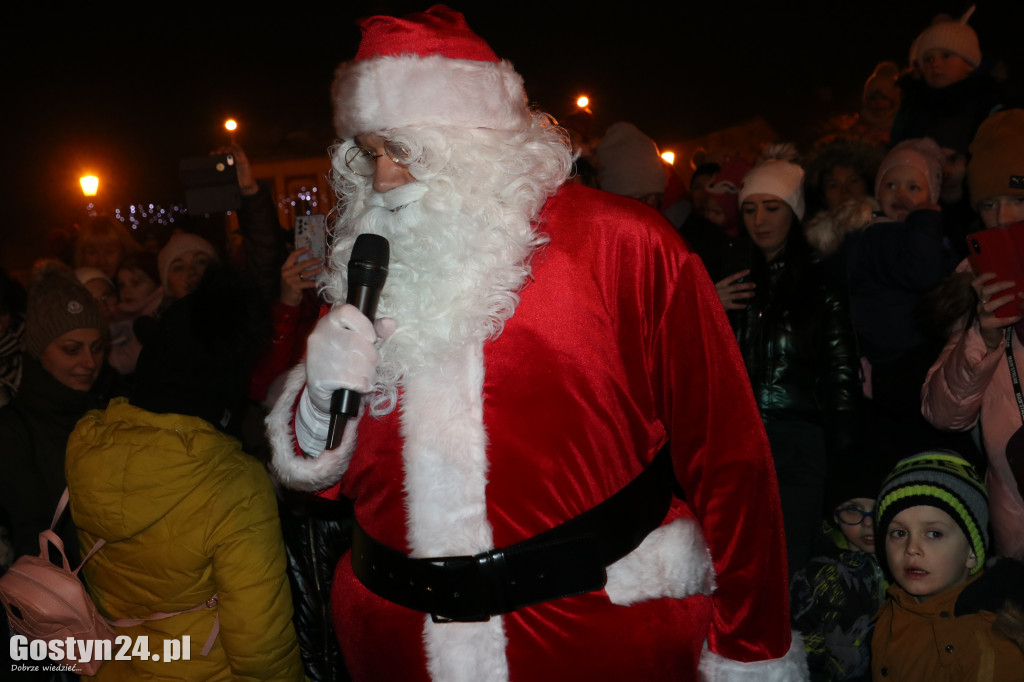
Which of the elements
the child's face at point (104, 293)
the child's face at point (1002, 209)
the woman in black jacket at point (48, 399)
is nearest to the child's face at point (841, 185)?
the child's face at point (1002, 209)

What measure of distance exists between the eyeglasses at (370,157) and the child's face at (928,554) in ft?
7.44

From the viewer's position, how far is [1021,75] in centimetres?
698

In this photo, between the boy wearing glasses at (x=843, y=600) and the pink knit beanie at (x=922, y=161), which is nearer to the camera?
the boy wearing glasses at (x=843, y=600)

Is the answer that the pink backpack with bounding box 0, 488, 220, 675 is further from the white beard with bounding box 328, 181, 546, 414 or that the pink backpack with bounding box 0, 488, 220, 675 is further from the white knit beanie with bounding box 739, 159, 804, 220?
the white knit beanie with bounding box 739, 159, 804, 220

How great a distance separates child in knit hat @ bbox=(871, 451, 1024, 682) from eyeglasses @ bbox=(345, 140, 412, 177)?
2.26m

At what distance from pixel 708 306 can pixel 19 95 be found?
78.2 ft

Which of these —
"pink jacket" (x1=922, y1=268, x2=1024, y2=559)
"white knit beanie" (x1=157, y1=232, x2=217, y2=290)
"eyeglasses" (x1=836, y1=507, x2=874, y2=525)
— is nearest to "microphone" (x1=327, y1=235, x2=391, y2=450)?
"pink jacket" (x1=922, y1=268, x2=1024, y2=559)

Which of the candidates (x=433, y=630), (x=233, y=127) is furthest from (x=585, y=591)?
(x=233, y=127)

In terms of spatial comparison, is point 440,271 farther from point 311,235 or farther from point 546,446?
point 311,235

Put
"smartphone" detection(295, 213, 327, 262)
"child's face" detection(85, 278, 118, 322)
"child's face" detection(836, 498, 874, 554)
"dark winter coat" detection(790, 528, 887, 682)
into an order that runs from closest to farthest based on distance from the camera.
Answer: "dark winter coat" detection(790, 528, 887, 682)
"child's face" detection(836, 498, 874, 554)
"smartphone" detection(295, 213, 327, 262)
"child's face" detection(85, 278, 118, 322)

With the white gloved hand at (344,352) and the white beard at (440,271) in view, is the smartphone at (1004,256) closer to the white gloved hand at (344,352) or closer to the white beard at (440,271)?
the white beard at (440,271)

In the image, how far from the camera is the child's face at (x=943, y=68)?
5.00 m

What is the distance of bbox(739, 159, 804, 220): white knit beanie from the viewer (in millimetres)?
4285

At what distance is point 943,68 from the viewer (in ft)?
16.5
